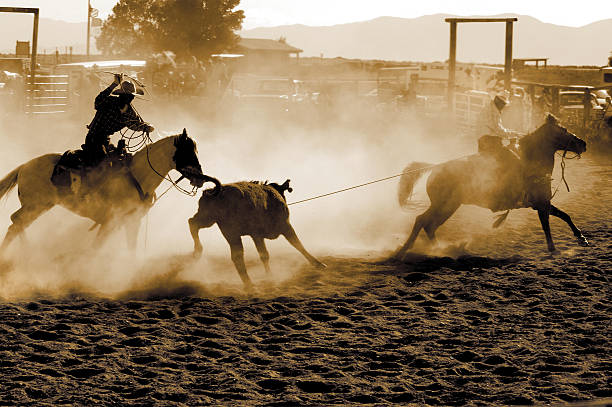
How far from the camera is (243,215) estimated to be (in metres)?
7.64

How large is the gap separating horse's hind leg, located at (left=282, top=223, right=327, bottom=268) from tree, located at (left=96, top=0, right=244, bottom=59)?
5098cm

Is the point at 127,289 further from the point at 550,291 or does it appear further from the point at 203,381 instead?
the point at 550,291

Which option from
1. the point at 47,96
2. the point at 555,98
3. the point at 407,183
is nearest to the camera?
the point at 407,183

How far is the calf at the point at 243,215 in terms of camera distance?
762cm

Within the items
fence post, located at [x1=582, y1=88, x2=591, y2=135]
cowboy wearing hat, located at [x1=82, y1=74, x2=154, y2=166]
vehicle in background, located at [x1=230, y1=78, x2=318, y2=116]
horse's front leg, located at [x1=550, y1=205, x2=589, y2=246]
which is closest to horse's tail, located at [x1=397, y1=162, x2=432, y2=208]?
horse's front leg, located at [x1=550, y1=205, x2=589, y2=246]

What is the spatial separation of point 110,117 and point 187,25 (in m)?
50.8

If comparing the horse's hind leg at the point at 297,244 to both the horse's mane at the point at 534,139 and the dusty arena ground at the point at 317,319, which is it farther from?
the horse's mane at the point at 534,139

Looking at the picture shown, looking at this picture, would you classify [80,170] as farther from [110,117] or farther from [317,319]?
[317,319]

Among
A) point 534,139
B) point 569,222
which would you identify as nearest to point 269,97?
point 534,139

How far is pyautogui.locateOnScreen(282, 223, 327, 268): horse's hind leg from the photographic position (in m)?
8.14

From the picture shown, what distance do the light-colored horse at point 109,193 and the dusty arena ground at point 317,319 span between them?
0.33 m

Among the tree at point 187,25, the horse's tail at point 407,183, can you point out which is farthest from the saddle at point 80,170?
the tree at point 187,25

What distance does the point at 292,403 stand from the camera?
4.93 meters

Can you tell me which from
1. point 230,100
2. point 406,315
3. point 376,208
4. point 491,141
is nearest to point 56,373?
point 406,315
